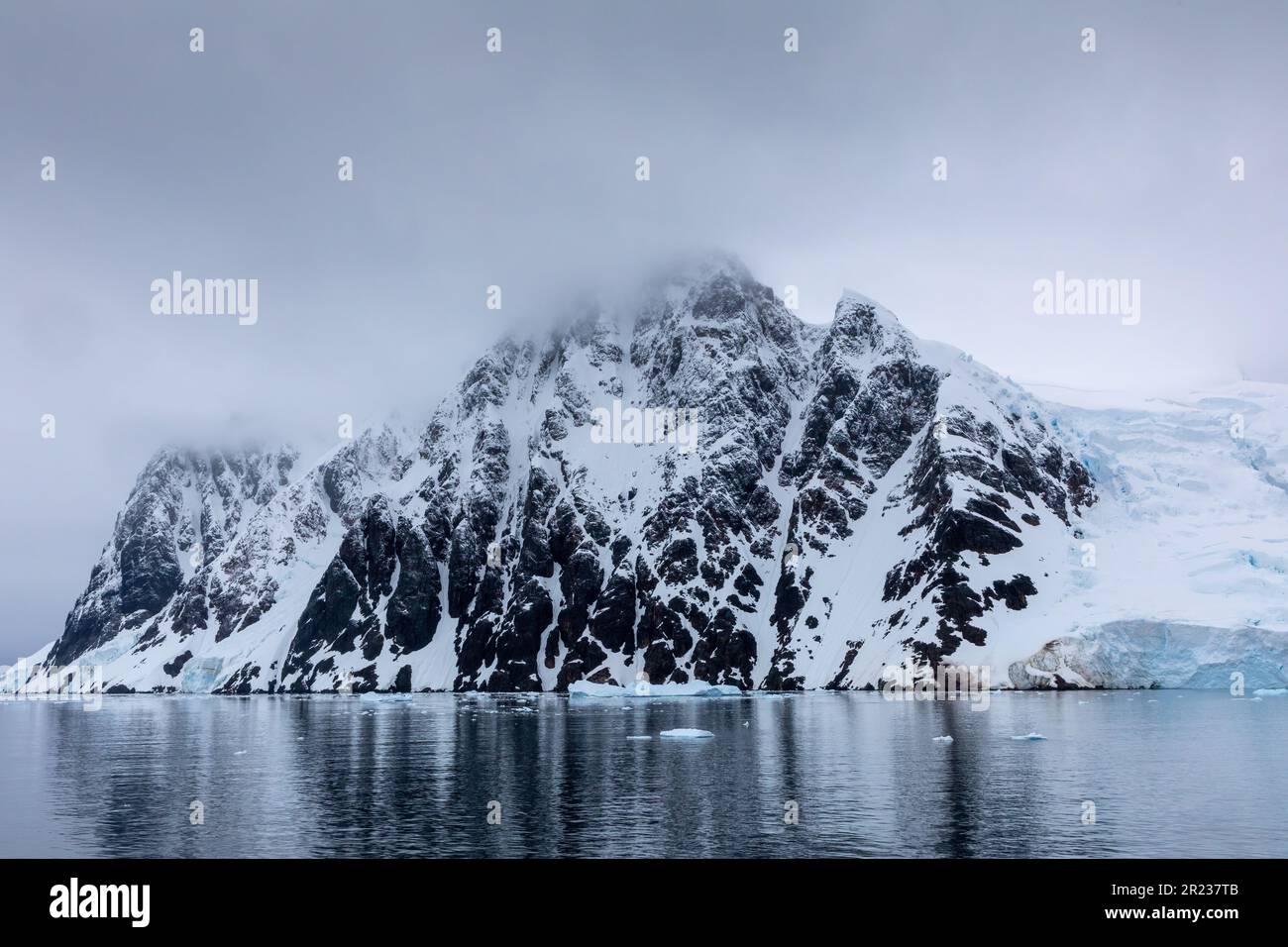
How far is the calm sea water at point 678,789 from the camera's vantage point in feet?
185

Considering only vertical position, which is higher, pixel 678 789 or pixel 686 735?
pixel 678 789

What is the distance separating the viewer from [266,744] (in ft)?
401

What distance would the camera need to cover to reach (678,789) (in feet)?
246

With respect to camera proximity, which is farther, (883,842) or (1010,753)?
(1010,753)

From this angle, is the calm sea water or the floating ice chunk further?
the floating ice chunk

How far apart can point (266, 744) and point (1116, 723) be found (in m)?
103

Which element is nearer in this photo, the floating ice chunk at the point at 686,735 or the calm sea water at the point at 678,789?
the calm sea water at the point at 678,789

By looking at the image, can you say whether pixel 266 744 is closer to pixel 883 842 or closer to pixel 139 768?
pixel 139 768

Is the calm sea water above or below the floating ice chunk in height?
above

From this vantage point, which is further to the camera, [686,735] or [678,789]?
[686,735]

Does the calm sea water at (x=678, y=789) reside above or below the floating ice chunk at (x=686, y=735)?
above

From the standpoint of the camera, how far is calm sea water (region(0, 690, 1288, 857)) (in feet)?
185
